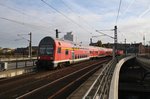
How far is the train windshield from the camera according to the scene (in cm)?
2906

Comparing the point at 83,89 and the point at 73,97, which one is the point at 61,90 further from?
the point at 73,97

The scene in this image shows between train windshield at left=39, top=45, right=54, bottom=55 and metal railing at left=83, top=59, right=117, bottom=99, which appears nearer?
metal railing at left=83, top=59, right=117, bottom=99

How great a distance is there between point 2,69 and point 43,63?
5145mm

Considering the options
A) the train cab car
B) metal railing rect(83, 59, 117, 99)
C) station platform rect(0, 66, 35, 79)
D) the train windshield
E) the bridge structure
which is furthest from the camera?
the train windshield

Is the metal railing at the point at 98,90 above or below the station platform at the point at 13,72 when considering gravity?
above

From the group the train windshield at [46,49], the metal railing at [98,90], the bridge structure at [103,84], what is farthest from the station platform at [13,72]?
the metal railing at [98,90]

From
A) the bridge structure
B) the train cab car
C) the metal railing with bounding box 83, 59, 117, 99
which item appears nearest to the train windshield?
the train cab car

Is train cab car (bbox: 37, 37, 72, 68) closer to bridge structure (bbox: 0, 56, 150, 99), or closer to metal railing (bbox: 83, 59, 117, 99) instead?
bridge structure (bbox: 0, 56, 150, 99)

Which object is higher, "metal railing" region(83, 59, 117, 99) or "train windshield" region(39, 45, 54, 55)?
"train windshield" region(39, 45, 54, 55)

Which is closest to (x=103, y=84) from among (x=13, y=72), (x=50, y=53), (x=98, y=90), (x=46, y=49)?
(x=98, y=90)

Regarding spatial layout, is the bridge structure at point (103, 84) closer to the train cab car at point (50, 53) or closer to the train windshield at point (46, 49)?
the train cab car at point (50, 53)

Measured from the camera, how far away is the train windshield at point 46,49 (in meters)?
29.1

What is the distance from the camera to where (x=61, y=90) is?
16188 millimetres

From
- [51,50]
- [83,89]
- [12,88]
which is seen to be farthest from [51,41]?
Answer: [83,89]
